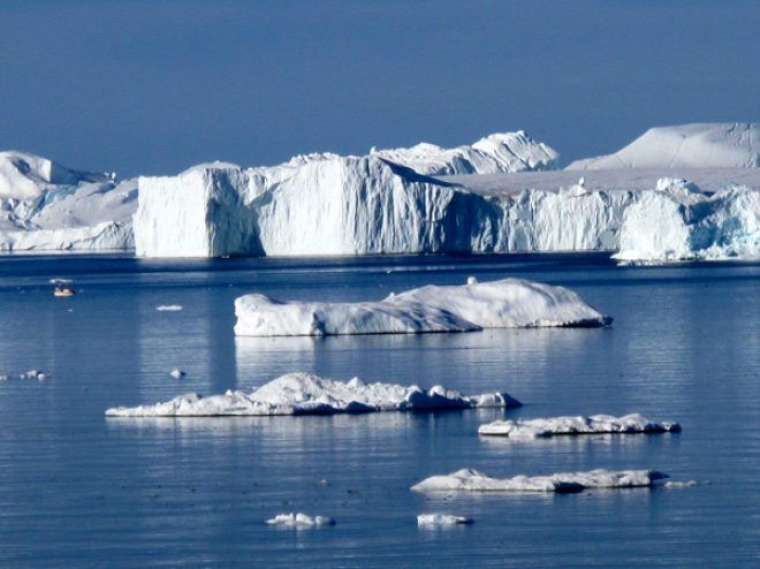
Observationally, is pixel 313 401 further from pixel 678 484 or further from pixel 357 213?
pixel 357 213

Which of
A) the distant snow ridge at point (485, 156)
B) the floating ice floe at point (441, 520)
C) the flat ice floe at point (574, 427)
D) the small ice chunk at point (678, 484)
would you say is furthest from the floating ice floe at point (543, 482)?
the distant snow ridge at point (485, 156)

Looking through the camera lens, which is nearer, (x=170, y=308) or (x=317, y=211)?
(x=170, y=308)

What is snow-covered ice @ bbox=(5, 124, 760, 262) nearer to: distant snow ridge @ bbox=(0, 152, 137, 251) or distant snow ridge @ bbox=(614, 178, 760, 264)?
distant snow ridge @ bbox=(614, 178, 760, 264)

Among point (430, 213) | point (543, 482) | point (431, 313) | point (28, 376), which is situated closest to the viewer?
point (543, 482)

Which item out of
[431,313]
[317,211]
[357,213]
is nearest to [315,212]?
[317,211]

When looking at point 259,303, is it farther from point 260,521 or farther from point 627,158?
point 627,158

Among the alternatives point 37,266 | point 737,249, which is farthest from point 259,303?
point 37,266
